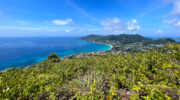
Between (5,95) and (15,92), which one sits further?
(15,92)

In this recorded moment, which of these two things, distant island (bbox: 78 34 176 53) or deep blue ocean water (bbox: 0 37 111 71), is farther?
distant island (bbox: 78 34 176 53)

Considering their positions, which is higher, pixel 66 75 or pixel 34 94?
pixel 34 94

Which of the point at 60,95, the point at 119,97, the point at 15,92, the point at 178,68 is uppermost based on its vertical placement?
the point at 178,68

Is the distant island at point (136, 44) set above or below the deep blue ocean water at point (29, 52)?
above

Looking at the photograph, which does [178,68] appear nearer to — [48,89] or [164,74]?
[164,74]

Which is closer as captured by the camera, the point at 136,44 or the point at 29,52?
the point at 29,52

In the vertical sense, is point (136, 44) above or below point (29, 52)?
above

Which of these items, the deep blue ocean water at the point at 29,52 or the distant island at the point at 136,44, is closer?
the deep blue ocean water at the point at 29,52

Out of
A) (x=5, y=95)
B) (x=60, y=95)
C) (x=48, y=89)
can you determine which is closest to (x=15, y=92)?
(x=5, y=95)

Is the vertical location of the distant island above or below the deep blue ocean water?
above

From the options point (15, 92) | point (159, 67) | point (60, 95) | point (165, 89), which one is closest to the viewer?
point (165, 89)

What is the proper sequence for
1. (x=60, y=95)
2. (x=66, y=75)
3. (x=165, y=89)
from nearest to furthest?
(x=165, y=89)
(x=60, y=95)
(x=66, y=75)
